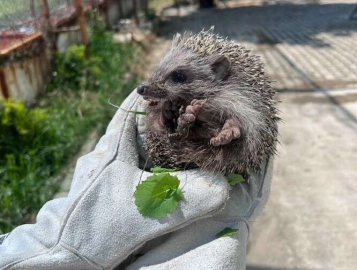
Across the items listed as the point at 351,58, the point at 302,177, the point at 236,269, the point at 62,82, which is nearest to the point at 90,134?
the point at 62,82

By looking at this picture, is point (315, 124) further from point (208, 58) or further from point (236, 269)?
point (236, 269)

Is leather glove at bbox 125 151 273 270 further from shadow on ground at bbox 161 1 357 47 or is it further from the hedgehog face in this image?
shadow on ground at bbox 161 1 357 47

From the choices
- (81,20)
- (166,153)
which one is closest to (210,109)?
(166,153)

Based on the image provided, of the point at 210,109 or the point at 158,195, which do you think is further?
the point at 210,109

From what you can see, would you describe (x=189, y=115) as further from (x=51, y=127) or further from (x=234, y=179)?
A: (x=51, y=127)

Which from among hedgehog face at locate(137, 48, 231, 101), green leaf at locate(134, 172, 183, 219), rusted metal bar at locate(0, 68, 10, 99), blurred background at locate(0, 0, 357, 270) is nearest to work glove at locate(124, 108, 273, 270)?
green leaf at locate(134, 172, 183, 219)

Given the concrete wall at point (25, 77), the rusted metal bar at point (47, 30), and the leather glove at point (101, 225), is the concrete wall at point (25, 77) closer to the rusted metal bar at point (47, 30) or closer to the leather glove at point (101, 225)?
the rusted metal bar at point (47, 30)

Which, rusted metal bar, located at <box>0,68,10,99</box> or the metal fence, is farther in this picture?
the metal fence
